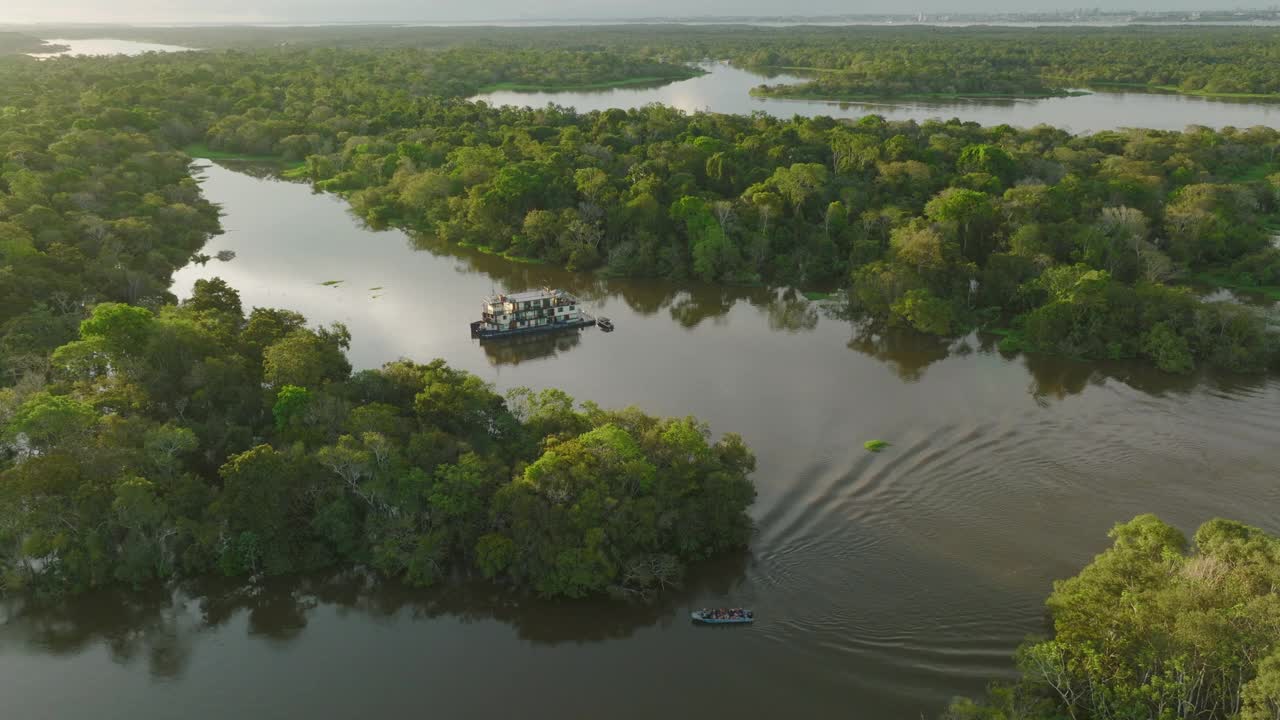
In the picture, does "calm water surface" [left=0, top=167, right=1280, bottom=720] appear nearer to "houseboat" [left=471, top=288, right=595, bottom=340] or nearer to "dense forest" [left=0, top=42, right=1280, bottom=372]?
"houseboat" [left=471, top=288, right=595, bottom=340]

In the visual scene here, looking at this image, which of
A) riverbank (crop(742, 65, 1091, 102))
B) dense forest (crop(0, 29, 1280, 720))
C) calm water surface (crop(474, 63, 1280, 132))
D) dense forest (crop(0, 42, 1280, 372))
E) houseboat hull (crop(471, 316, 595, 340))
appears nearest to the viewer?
dense forest (crop(0, 29, 1280, 720))

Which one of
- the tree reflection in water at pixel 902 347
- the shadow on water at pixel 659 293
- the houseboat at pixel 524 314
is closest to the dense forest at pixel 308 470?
the houseboat at pixel 524 314

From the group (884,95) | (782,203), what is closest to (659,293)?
(782,203)

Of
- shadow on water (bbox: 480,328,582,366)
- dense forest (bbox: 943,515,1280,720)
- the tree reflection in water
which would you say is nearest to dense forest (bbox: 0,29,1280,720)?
dense forest (bbox: 943,515,1280,720)

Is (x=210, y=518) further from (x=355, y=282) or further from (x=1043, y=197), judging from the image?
(x=1043, y=197)

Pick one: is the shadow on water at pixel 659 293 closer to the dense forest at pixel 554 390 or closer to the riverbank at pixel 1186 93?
the dense forest at pixel 554 390

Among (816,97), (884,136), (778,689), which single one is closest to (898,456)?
(778,689)

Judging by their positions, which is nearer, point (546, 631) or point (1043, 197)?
point (546, 631)
